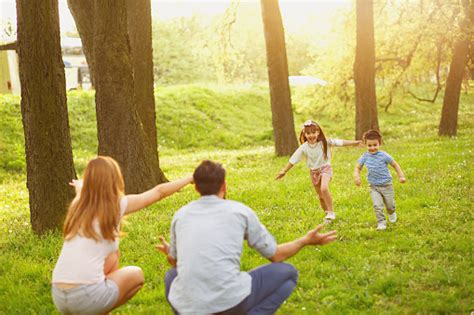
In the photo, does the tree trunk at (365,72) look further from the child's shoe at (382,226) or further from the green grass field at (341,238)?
the child's shoe at (382,226)

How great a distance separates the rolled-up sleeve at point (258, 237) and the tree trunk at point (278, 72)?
1553cm

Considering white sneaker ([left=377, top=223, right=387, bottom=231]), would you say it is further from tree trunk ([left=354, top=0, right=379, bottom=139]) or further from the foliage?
the foliage

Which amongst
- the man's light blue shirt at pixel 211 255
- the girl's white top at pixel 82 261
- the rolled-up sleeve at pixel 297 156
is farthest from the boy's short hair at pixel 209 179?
the rolled-up sleeve at pixel 297 156

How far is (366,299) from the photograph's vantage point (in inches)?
251

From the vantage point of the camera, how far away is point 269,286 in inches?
203

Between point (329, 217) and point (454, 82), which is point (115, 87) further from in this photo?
point (454, 82)

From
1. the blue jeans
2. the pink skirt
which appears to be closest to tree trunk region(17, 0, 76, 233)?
the pink skirt

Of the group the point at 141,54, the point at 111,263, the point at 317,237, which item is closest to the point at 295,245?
the point at 317,237

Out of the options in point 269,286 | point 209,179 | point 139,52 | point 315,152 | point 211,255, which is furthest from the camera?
point 139,52

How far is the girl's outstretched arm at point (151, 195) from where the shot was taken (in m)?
5.76

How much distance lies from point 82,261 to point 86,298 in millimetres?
335

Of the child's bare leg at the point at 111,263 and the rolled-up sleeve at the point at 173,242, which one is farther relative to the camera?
the child's bare leg at the point at 111,263

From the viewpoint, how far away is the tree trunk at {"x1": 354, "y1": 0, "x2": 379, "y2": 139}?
21.7 m

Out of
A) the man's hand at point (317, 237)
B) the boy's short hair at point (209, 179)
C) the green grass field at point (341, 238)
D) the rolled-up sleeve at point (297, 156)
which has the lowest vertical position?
the green grass field at point (341, 238)
